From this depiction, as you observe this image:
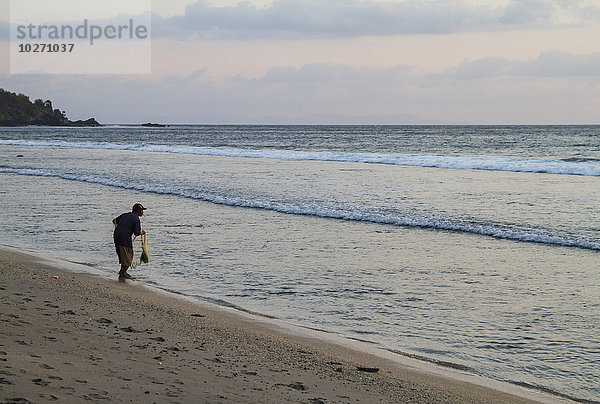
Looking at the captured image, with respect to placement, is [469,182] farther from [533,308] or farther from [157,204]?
[533,308]

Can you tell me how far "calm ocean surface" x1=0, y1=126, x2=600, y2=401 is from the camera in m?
7.27

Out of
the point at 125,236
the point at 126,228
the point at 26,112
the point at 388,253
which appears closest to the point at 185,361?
the point at 125,236

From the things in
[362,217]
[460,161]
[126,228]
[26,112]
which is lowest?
[362,217]

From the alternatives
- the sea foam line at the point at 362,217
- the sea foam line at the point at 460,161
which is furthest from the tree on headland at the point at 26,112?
the sea foam line at the point at 362,217

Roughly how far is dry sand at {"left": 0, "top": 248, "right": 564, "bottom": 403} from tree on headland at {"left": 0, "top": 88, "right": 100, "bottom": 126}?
17141 centimetres

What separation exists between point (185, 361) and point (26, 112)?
18471cm

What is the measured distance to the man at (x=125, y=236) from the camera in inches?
404

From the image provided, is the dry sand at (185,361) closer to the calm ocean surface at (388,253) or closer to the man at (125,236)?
the calm ocean surface at (388,253)

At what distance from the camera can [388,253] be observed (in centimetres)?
1223

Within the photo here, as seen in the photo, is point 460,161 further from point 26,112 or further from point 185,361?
point 26,112

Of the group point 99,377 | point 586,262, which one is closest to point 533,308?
point 586,262

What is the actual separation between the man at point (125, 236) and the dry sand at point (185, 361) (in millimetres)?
2160

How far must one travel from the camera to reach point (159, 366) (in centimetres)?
528

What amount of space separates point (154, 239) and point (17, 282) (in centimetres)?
537
